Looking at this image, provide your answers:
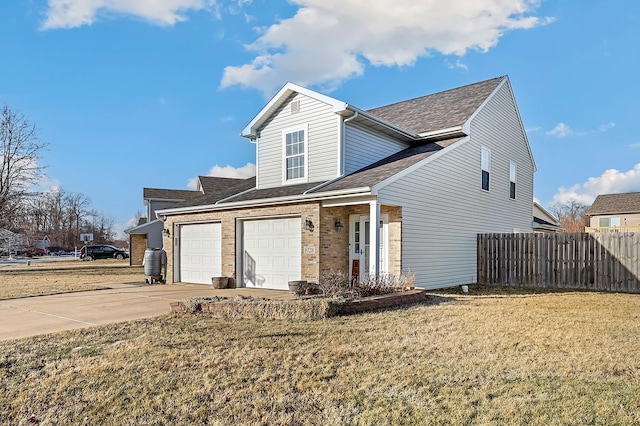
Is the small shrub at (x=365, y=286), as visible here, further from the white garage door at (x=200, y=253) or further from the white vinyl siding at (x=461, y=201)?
the white garage door at (x=200, y=253)

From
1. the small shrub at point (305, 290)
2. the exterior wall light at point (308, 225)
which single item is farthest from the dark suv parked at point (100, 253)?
the small shrub at point (305, 290)

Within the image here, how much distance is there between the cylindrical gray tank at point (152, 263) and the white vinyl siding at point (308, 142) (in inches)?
201

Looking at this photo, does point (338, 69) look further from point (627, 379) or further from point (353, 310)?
point (627, 379)

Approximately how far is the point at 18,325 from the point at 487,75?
60.3ft

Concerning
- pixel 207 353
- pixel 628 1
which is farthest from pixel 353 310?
pixel 628 1

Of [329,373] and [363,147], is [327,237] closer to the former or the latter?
[363,147]

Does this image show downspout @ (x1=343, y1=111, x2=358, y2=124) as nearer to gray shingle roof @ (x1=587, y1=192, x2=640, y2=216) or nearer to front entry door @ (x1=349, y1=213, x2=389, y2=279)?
front entry door @ (x1=349, y1=213, x2=389, y2=279)

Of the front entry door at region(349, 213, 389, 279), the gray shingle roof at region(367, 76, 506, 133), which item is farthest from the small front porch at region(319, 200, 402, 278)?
the gray shingle roof at region(367, 76, 506, 133)

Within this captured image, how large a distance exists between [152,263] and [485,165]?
1307 cm

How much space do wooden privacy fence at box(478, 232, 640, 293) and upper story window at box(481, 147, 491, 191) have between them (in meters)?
1.95

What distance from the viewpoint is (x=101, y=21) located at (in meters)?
12.1

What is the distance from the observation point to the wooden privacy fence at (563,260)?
13117mm

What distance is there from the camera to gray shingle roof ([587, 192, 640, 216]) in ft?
133

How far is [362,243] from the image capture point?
12250 mm
